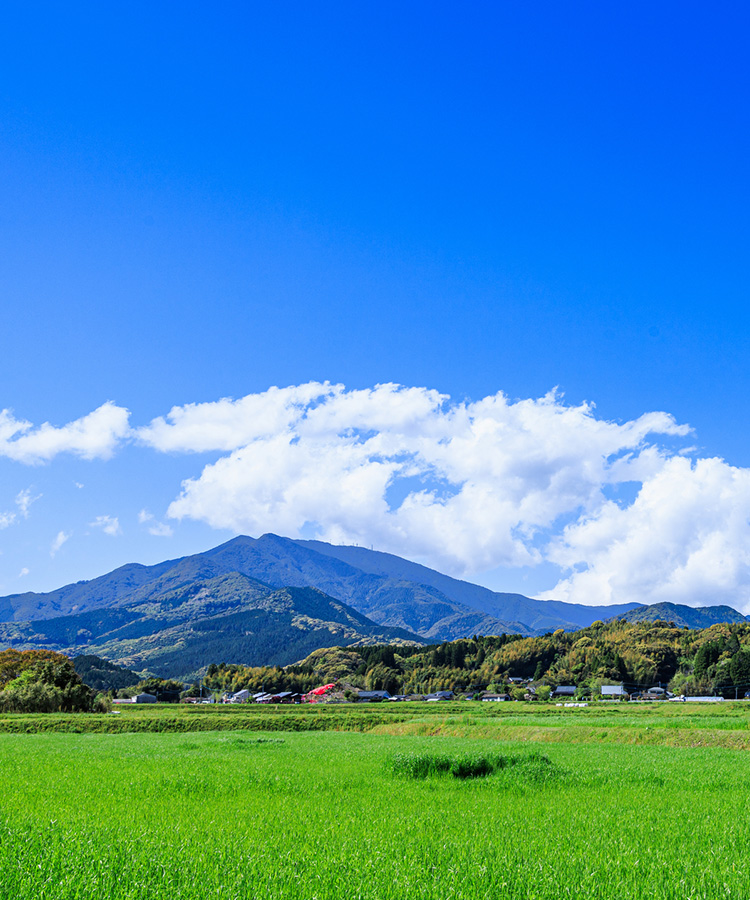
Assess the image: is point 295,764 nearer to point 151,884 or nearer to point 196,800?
point 196,800

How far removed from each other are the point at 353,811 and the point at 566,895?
331 inches

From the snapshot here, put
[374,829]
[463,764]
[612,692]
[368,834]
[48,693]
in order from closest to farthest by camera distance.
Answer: [368,834], [374,829], [463,764], [48,693], [612,692]

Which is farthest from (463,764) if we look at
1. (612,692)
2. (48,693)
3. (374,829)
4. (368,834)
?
(612,692)

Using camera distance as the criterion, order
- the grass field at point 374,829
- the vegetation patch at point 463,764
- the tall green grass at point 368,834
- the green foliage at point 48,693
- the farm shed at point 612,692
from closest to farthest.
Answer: the tall green grass at point 368,834, the grass field at point 374,829, the vegetation patch at point 463,764, the green foliage at point 48,693, the farm shed at point 612,692

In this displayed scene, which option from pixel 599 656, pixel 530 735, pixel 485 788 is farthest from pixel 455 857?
pixel 599 656

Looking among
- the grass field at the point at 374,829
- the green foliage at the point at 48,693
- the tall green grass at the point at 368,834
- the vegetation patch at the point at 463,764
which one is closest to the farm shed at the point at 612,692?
the green foliage at the point at 48,693

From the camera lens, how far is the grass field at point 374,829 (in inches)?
387

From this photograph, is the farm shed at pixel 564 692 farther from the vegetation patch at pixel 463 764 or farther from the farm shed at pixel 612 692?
the vegetation patch at pixel 463 764

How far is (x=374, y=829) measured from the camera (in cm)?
1415

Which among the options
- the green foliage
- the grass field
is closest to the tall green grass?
the grass field

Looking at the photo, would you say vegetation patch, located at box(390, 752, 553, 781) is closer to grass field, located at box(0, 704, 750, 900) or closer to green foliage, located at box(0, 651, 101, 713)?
grass field, located at box(0, 704, 750, 900)

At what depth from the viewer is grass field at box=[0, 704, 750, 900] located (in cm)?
982

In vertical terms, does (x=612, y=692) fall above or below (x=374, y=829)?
below

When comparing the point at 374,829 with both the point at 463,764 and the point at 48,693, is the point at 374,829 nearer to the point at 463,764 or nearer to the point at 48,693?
the point at 463,764
